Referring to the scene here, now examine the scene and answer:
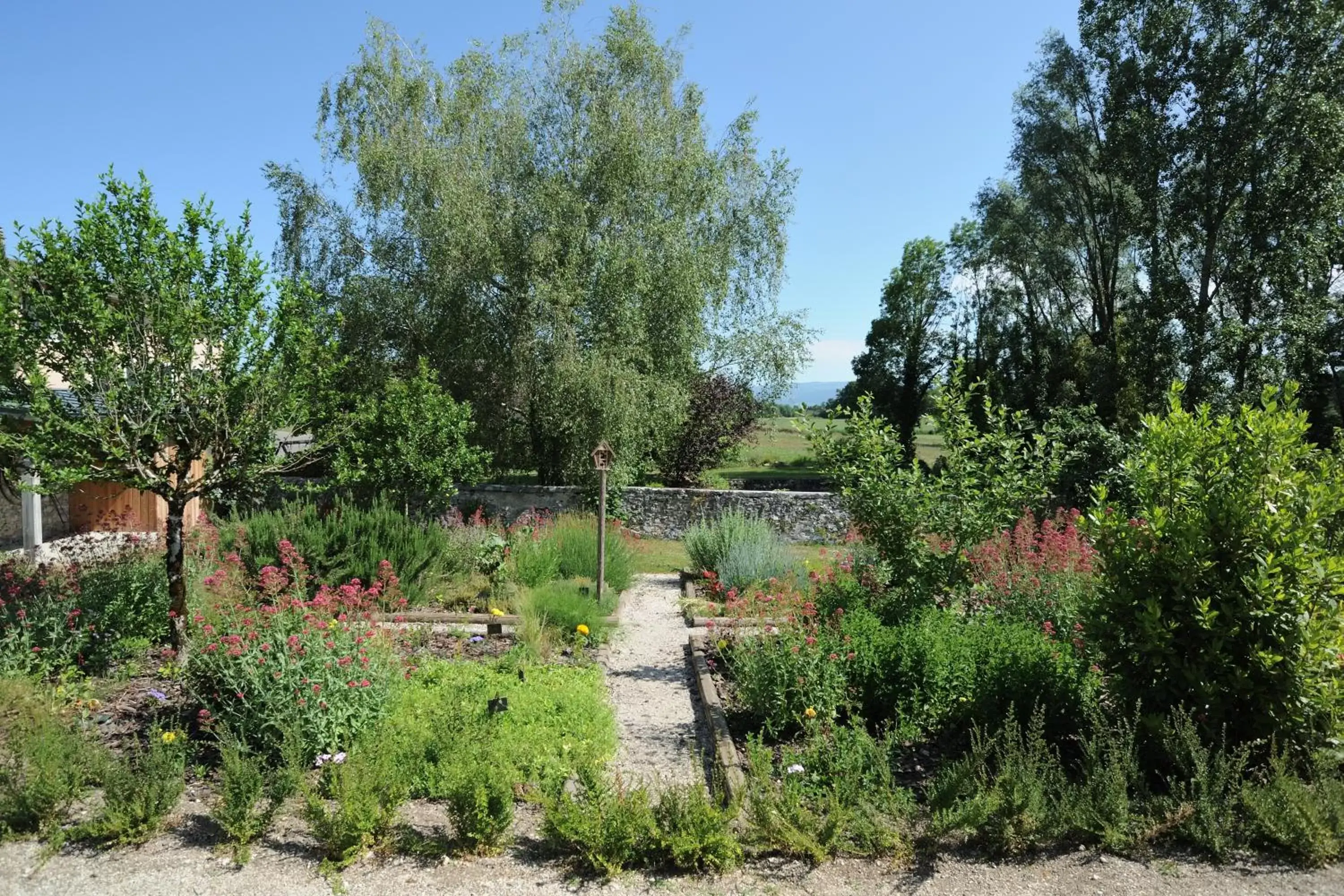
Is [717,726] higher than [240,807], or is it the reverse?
[240,807]

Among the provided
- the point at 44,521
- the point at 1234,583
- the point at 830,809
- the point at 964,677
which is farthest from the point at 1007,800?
the point at 44,521

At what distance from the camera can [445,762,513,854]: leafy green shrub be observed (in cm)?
389

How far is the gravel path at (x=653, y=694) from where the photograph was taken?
17.0ft

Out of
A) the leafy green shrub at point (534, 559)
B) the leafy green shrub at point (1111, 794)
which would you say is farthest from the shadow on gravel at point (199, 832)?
the leafy green shrub at point (534, 559)

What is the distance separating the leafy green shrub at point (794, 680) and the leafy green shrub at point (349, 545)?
15.6ft

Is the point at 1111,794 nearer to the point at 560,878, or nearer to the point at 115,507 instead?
the point at 560,878

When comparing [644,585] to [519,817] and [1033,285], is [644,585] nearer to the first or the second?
[519,817]

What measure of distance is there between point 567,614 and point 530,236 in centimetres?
1140

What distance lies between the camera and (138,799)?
4.01 meters

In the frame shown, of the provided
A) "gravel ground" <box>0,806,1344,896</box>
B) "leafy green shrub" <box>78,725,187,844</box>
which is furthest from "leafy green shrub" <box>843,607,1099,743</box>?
"leafy green shrub" <box>78,725,187,844</box>

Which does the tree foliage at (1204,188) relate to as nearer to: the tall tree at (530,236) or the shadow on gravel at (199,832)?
the tall tree at (530,236)

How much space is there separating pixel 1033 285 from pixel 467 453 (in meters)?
19.2

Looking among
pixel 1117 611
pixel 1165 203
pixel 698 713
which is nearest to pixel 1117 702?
pixel 1117 611

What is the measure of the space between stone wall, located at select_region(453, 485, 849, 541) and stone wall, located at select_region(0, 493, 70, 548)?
6657 millimetres
